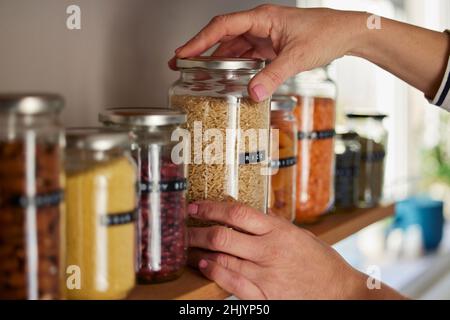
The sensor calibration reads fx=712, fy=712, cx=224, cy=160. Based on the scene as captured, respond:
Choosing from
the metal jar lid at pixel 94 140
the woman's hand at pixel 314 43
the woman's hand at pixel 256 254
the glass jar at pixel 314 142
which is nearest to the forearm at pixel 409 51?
the woman's hand at pixel 314 43

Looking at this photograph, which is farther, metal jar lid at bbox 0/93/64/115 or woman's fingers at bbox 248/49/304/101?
woman's fingers at bbox 248/49/304/101

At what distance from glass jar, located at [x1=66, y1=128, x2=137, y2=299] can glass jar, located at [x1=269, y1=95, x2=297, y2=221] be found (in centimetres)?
35

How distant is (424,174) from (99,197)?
2.31 m

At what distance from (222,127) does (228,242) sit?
0.48ft

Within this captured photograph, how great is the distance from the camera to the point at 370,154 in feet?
4.53

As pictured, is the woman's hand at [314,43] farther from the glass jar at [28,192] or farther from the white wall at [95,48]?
the glass jar at [28,192]

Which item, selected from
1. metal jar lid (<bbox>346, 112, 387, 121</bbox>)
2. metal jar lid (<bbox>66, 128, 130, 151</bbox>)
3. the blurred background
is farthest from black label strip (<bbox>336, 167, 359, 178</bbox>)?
metal jar lid (<bbox>66, 128, 130, 151</bbox>)

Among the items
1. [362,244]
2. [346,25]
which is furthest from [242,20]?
[362,244]

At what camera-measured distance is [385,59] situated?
1144 millimetres

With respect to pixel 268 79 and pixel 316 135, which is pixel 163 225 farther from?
pixel 316 135

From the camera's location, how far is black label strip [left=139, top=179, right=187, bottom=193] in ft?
2.61

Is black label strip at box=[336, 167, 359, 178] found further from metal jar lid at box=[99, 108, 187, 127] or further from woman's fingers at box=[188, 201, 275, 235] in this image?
metal jar lid at box=[99, 108, 187, 127]

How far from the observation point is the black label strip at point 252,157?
3.01ft

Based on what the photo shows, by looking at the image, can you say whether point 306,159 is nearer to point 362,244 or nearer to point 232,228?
point 232,228
